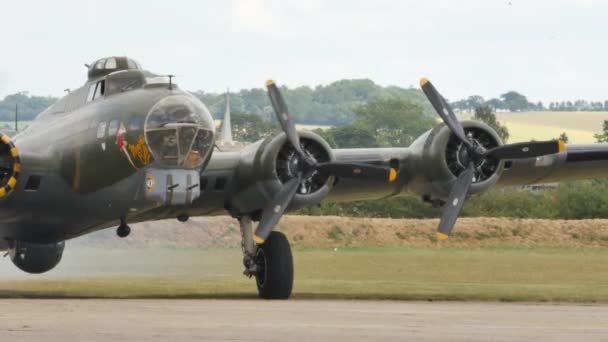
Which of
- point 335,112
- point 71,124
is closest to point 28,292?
point 71,124

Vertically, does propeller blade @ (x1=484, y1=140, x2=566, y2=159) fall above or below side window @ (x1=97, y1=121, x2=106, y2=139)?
below

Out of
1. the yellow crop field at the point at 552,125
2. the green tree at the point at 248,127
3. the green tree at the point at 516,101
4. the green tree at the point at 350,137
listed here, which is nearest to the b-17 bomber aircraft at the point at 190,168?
the green tree at the point at 350,137

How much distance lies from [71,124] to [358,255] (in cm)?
2357

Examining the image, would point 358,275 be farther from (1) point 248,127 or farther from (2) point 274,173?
(1) point 248,127

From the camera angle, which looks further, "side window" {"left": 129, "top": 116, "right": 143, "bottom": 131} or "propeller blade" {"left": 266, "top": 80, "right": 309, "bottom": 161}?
"propeller blade" {"left": 266, "top": 80, "right": 309, "bottom": 161}

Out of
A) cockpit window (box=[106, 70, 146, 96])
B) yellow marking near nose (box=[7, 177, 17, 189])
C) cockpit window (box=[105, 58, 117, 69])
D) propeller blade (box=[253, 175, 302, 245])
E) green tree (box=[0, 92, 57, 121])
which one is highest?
cockpit window (box=[105, 58, 117, 69])

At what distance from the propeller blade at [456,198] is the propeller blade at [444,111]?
59 centimetres

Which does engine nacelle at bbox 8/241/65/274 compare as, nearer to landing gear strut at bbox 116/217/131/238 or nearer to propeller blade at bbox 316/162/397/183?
landing gear strut at bbox 116/217/131/238

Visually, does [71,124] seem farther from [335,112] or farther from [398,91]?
[398,91]

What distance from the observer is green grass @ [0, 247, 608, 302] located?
25906 mm

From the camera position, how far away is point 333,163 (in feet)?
77.0

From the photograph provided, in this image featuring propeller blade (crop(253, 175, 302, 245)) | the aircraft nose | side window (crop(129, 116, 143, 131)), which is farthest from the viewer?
propeller blade (crop(253, 175, 302, 245))

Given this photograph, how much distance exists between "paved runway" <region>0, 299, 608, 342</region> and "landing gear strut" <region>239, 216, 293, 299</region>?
1873 mm

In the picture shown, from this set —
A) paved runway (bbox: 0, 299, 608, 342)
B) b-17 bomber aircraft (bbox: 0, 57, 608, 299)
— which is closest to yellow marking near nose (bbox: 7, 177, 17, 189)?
b-17 bomber aircraft (bbox: 0, 57, 608, 299)
